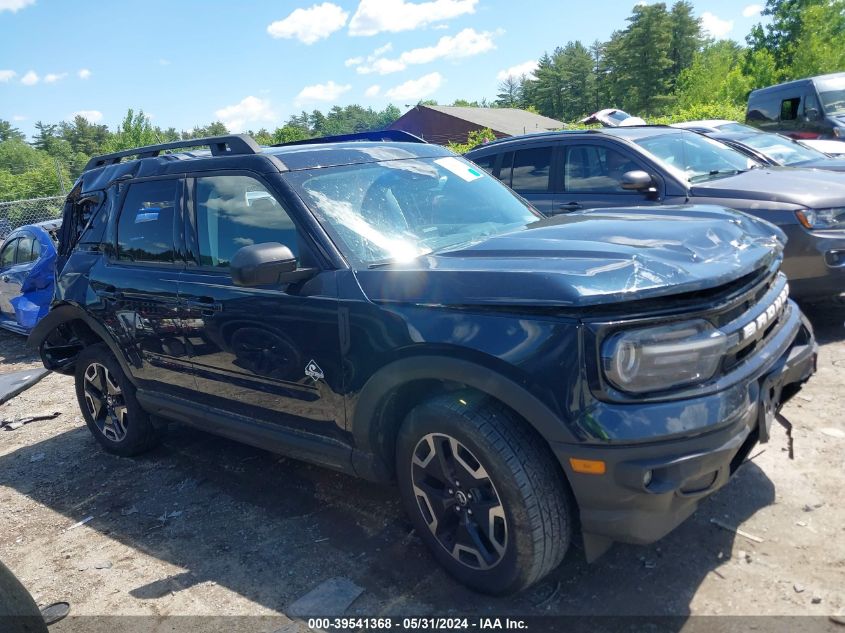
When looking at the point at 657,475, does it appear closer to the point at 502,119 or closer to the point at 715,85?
the point at 715,85

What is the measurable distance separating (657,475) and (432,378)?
912 millimetres

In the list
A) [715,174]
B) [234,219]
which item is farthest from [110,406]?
[715,174]

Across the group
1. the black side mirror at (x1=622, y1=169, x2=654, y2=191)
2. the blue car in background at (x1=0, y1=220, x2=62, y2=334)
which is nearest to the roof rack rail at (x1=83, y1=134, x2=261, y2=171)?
the black side mirror at (x1=622, y1=169, x2=654, y2=191)

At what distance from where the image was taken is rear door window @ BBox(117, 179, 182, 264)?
4.04 m

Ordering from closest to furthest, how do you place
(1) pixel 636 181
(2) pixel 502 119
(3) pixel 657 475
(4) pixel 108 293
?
A: (3) pixel 657 475, (4) pixel 108 293, (1) pixel 636 181, (2) pixel 502 119

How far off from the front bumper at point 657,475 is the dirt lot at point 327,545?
1.63 feet

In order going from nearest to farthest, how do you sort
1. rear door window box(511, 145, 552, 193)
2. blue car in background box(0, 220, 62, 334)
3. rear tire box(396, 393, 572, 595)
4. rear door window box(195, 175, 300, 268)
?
rear tire box(396, 393, 572, 595) < rear door window box(195, 175, 300, 268) < rear door window box(511, 145, 552, 193) < blue car in background box(0, 220, 62, 334)

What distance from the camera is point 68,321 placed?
495 cm

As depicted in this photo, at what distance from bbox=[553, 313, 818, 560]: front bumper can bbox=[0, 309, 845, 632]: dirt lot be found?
50 cm

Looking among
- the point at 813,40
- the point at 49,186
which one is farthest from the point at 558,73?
the point at 49,186

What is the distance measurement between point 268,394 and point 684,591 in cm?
212

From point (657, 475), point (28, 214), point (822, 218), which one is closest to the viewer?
point (657, 475)

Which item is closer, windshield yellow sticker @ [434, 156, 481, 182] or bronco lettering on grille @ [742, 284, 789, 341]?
bronco lettering on grille @ [742, 284, 789, 341]

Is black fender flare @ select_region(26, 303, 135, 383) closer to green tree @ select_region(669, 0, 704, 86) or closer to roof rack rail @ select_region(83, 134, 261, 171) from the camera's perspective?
roof rack rail @ select_region(83, 134, 261, 171)
